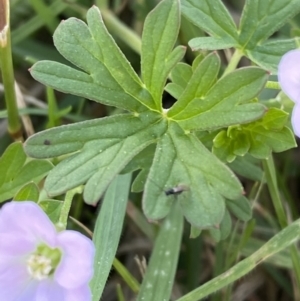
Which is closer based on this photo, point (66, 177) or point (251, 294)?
point (66, 177)

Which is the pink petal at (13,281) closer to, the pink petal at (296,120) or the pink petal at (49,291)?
the pink petal at (49,291)

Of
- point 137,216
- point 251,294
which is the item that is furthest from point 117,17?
point 251,294

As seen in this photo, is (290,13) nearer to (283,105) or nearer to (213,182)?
(283,105)

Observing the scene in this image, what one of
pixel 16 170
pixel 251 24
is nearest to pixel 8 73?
pixel 16 170

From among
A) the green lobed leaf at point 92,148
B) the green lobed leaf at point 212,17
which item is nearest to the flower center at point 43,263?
the green lobed leaf at point 92,148

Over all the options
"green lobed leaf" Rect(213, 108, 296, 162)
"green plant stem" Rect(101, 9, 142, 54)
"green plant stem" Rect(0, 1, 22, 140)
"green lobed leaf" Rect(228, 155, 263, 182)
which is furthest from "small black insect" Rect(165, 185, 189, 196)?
"green plant stem" Rect(101, 9, 142, 54)

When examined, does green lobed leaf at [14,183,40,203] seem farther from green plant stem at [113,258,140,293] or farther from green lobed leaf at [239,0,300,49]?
green lobed leaf at [239,0,300,49]
